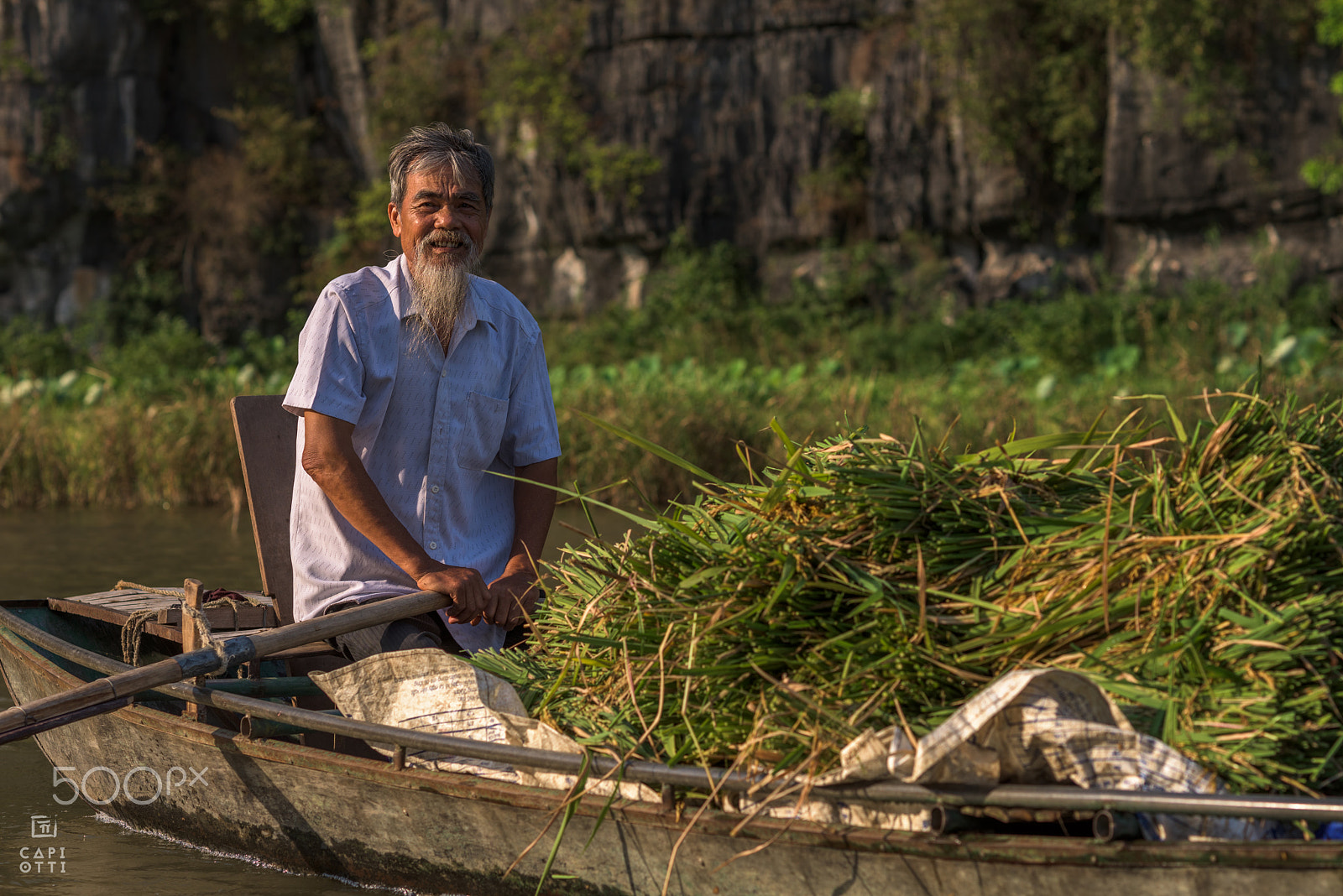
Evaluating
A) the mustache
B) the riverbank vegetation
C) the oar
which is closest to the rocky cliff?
the riverbank vegetation

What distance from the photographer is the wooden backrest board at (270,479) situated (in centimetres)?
330

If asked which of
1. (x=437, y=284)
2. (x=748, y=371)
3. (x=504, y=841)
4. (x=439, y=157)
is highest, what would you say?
(x=439, y=157)

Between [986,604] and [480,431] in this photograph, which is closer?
[986,604]

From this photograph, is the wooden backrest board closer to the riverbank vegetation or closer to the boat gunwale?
the boat gunwale

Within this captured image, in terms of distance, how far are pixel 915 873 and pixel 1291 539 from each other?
2.45ft

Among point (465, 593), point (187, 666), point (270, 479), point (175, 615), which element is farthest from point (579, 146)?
point (187, 666)

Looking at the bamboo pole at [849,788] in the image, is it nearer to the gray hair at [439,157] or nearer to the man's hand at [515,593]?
the man's hand at [515,593]

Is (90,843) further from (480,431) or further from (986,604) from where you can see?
(986,604)

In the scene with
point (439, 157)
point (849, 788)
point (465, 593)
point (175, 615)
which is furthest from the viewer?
point (175, 615)

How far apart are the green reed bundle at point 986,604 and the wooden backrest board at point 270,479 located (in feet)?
4.06

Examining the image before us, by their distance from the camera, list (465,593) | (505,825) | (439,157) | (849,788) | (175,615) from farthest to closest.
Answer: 1. (175,615)
2. (439,157)
3. (465,593)
4. (505,825)
5. (849,788)

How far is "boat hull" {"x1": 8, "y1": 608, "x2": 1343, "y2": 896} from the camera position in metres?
1.88

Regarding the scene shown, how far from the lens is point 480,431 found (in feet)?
9.92

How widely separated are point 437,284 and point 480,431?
35 centimetres
